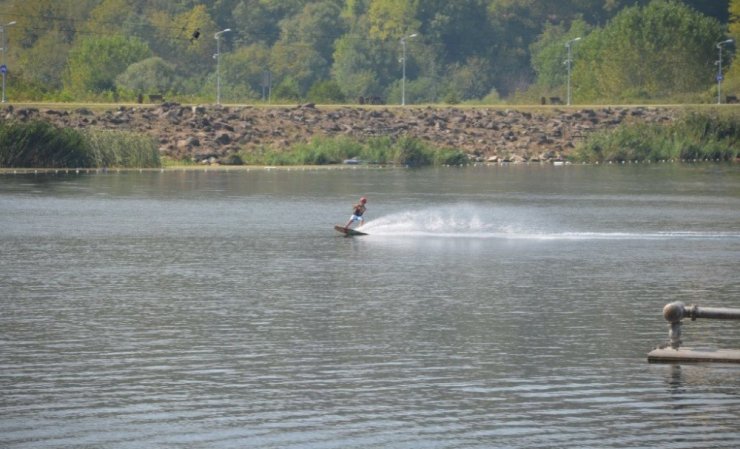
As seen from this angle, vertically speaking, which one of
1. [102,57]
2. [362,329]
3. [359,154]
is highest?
[102,57]

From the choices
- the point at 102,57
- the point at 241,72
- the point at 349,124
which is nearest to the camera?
the point at 349,124

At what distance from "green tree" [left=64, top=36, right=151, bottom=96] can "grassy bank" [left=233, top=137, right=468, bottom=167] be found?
6361 cm

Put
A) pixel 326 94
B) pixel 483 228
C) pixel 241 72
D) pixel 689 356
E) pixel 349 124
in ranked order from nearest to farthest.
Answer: pixel 689 356 < pixel 483 228 < pixel 349 124 < pixel 326 94 < pixel 241 72

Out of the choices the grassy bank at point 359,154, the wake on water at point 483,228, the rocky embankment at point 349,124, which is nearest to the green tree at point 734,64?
the rocky embankment at point 349,124

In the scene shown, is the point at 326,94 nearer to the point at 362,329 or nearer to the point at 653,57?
the point at 653,57

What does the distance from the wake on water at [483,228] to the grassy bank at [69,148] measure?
4271cm

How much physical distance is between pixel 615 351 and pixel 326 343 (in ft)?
17.0

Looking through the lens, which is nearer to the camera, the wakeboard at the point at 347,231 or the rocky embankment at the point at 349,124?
the wakeboard at the point at 347,231

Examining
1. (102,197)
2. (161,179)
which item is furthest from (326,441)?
(161,179)

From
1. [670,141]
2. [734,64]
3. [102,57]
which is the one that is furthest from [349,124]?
[734,64]

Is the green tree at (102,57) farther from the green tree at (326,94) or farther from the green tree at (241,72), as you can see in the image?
the green tree at (326,94)

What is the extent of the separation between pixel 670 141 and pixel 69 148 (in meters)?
53.3

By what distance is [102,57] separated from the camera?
598 ft

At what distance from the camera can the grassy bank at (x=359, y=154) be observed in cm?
11506
